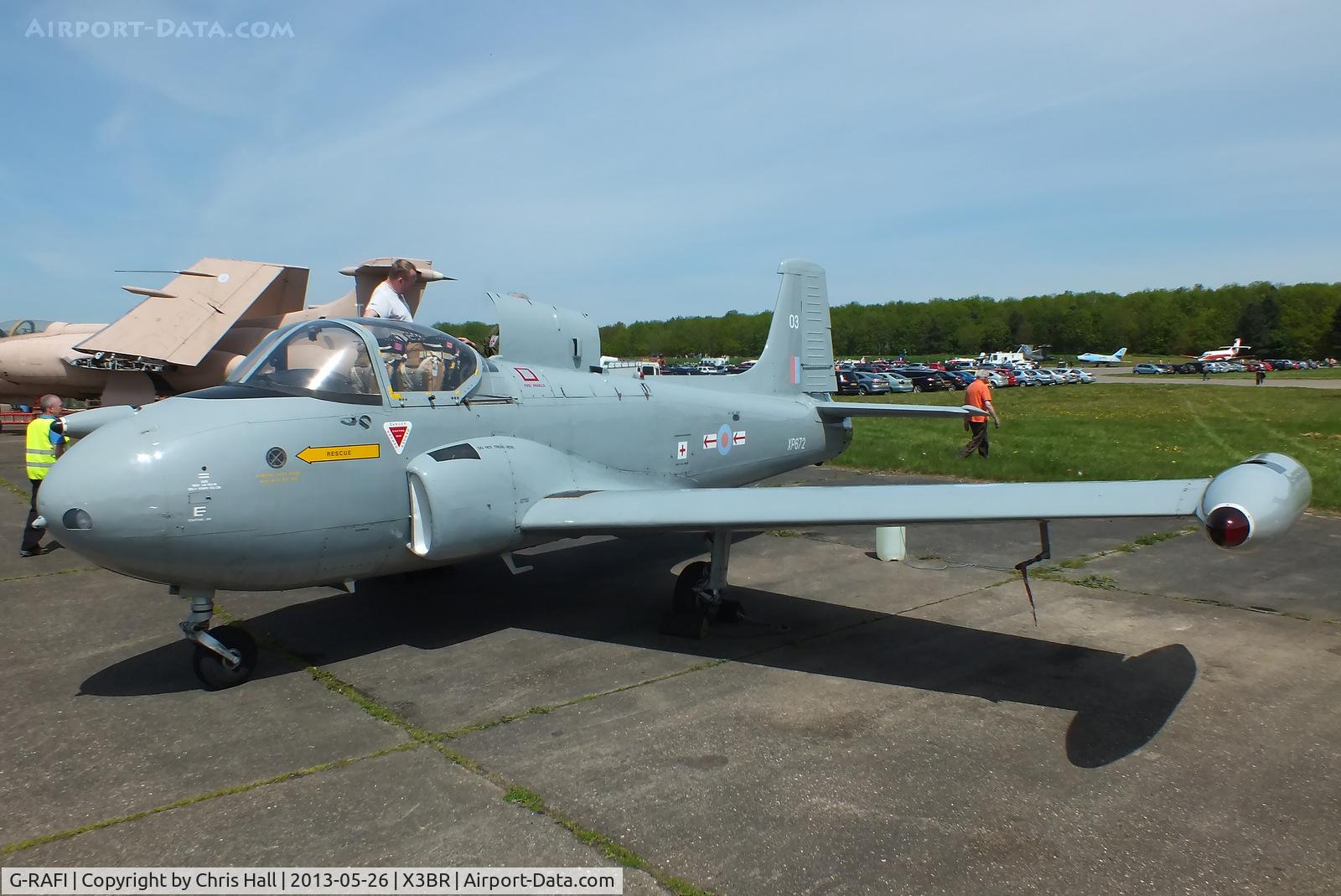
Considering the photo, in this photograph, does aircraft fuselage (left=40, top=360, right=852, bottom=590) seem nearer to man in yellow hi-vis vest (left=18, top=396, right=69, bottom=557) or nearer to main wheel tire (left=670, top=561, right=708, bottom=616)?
main wheel tire (left=670, top=561, right=708, bottom=616)

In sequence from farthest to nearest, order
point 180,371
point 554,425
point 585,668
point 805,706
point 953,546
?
1. point 180,371
2. point 953,546
3. point 554,425
4. point 585,668
5. point 805,706

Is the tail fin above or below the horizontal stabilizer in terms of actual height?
above

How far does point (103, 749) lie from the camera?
4.52 meters

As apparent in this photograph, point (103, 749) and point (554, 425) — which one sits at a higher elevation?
point (554, 425)

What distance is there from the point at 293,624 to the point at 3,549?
5.80m

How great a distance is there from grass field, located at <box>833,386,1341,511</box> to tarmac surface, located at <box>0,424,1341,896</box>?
5.80m

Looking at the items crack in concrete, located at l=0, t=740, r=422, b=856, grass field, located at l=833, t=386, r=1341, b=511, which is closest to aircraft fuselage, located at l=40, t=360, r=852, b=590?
crack in concrete, located at l=0, t=740, r=422, b=856

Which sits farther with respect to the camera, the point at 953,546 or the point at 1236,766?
the point at 953,546

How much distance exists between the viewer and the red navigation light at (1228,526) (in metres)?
3.71

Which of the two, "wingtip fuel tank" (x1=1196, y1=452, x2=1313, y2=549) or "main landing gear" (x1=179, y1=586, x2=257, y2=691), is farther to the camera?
"main landing gear" (x1=179, y1=586, x2=257, y2=691)

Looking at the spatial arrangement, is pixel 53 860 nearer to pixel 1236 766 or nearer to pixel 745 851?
pixel 745 851

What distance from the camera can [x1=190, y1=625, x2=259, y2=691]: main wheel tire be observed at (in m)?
5.32

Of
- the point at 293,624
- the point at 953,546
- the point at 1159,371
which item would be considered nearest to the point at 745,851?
the point at 293,624

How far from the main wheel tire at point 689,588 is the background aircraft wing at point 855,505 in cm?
80
